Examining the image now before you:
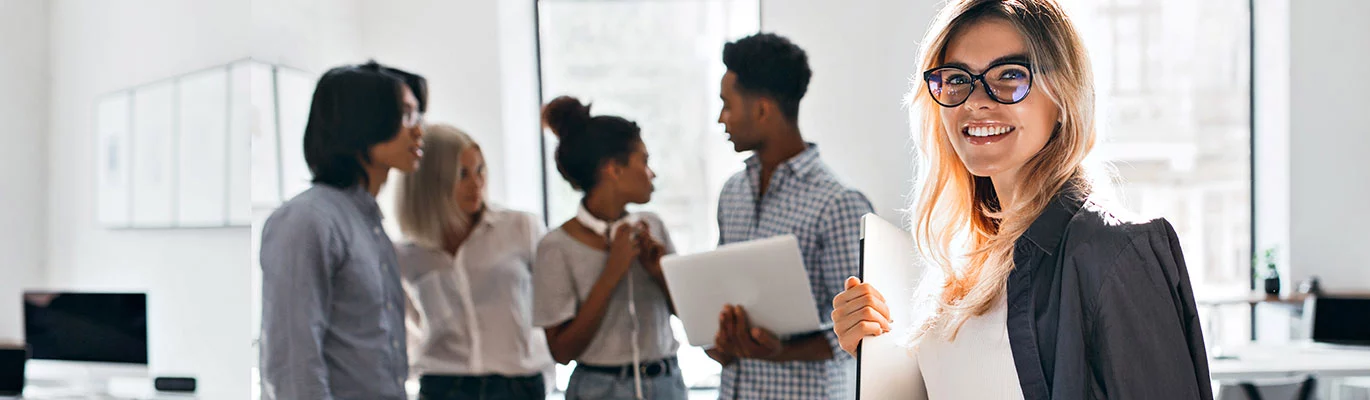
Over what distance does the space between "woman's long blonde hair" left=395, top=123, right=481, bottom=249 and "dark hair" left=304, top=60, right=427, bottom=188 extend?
1.06 ft

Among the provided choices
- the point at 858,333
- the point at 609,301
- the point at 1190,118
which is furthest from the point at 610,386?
the point at 1190,118

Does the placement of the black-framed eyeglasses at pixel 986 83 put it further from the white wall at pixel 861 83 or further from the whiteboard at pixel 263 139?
the white wall at pixel 861 83

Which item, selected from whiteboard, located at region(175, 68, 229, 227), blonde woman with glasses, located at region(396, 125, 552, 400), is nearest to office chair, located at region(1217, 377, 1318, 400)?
blonde woman with glasses, located at region(396, 125, 552, 400)

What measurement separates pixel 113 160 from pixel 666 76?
2.08 meters

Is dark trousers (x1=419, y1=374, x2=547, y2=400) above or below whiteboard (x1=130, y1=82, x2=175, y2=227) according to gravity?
below

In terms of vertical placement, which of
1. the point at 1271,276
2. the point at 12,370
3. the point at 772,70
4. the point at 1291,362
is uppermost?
the point at 772,70

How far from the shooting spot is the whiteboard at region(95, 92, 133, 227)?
275 centimetres

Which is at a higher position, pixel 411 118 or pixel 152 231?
pixel 411 118

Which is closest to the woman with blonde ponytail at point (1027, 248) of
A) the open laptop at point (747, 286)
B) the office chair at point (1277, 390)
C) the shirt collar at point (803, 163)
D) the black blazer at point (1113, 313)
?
the black blazer at point (1113, 313)

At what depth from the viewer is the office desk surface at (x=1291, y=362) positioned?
3373mm

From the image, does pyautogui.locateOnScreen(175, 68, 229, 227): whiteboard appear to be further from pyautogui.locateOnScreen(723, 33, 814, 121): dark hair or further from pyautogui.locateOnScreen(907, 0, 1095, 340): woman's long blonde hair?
pyautogui.locateOnScreen(907, 0, 1095, 340): woman's long blonde hair

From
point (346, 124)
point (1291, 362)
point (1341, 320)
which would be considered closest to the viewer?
point (346, 124)

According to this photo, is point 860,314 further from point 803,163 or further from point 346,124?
point 346,124

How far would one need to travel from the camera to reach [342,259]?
209cm
